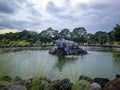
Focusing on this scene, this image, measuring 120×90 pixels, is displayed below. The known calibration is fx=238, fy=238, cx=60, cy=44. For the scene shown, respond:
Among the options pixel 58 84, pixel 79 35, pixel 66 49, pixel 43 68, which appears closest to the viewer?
pixel 43 68

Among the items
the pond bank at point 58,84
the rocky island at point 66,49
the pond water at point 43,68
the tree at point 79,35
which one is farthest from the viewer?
the tree at point 79,35

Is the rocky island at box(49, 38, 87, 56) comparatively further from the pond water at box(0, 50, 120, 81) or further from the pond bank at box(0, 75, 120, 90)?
the pond bank at box(0, 75, 120, 90)

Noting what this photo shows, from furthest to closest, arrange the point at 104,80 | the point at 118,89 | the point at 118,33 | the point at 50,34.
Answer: the point at 50,34 → the point at 118,33 → the point at 104,80 → the point at 118,89

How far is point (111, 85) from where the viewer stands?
5160mm

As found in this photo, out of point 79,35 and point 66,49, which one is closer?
point 66,49

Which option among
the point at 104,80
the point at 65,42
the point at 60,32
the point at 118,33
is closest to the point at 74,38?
the point at 60,32

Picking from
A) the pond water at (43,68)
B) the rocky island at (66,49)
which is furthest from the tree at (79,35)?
the pond water at (43,68)

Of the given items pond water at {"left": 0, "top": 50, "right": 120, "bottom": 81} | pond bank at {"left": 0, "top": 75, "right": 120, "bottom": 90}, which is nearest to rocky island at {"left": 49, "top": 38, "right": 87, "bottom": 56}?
pond water at {"left": 0, "top": 50, "right": 120, "bottom": 81}

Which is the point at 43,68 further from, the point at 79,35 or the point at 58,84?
the point at 79,35

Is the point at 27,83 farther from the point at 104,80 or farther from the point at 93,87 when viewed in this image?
the point at 104,80

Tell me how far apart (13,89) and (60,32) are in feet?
193

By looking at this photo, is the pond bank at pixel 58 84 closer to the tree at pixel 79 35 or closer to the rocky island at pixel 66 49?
the rocky island at pixel 66 49

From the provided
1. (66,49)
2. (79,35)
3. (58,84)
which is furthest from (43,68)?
(79,35)

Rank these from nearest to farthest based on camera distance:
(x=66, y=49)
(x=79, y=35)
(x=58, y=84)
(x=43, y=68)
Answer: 1. (x=43, y=68)
2. (x=58, y=84)
3. (x=66, y=49)
4. (x=79, y=35)
